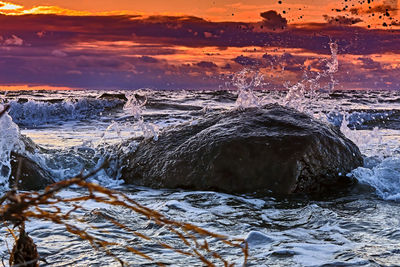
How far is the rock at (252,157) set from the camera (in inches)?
177

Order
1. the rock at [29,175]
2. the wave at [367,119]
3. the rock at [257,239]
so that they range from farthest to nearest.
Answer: the wave at [367,119], the rock at [29,175], the rock at [257,239]

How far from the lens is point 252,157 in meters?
4.59

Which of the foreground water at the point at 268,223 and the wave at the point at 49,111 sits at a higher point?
the foreground water at the point at 268,223

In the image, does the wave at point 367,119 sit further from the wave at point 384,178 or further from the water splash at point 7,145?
the water splash at point 7,145

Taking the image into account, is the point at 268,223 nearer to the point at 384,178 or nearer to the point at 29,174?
the point at 384,178

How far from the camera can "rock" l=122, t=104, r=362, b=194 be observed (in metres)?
4.48

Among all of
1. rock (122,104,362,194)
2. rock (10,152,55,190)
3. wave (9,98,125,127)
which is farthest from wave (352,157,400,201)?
wave (9,98,125,127)

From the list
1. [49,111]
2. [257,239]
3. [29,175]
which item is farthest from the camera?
[49,111]

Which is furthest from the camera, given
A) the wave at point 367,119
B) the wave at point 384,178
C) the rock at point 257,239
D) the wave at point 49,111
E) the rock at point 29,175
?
the wave at point 49,111

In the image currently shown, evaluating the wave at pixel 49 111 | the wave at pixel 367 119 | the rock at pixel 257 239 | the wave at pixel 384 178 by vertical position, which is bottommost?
the wave at pixel 367 119

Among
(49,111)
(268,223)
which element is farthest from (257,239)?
(49,111)

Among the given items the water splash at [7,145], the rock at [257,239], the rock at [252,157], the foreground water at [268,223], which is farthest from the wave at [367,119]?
the rock at [257,239]

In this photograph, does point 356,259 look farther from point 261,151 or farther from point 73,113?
point 73,113

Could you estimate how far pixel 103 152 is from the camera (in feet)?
20.6
